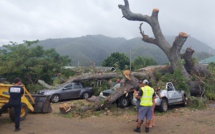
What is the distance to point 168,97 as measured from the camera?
43.7ft

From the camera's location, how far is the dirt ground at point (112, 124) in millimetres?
9133

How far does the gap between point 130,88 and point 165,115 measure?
2.39 meters

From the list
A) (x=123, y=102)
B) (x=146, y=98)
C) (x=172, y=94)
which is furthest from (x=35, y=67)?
(x=146, y=98)

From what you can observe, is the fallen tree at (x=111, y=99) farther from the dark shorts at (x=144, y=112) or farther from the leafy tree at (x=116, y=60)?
the leafy tree at (x=116, y=60)

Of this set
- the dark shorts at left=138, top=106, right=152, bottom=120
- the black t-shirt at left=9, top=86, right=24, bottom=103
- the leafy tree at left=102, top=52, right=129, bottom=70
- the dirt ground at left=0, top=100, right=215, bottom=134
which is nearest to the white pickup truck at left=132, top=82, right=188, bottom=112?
the dirt ground at left=0, top=100, right=215, bottom=134

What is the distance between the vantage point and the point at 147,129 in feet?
29.0

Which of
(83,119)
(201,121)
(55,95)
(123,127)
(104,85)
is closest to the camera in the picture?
(123,127)

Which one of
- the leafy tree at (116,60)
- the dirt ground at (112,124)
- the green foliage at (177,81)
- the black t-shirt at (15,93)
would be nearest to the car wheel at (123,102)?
the dirt ground at (112,124)

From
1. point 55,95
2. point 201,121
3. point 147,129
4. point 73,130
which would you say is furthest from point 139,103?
point 55,95

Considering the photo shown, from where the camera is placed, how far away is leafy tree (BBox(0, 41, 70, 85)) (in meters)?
22.0

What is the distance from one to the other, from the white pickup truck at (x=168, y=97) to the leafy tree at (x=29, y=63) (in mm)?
11482

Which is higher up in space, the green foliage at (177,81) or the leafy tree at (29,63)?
the leafy tree at (29,63)

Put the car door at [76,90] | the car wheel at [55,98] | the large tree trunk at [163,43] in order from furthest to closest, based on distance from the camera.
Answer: the car door at [76,90]
the car wheel at [55,98]
the large tree trunk at [163,43]

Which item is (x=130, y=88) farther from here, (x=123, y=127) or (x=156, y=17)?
(x=156, y=17)
